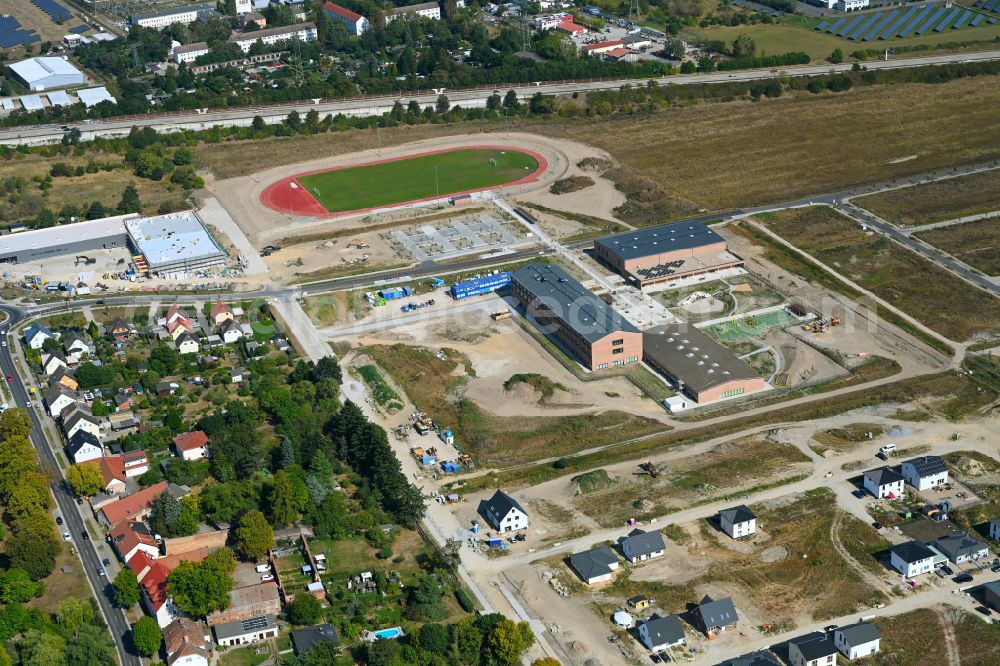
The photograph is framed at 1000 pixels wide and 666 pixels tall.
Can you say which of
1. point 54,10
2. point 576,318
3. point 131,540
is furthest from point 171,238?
point 54,10

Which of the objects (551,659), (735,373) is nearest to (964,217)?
(735,373)

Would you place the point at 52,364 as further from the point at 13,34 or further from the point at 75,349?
the point at 13,34

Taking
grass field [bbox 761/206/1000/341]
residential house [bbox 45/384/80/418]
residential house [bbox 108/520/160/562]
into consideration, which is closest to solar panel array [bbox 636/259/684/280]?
grass field [bbox 761/206/1000/341]

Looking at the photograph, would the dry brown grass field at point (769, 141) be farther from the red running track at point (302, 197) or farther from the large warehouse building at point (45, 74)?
the large warehouse building at point (45, 74)

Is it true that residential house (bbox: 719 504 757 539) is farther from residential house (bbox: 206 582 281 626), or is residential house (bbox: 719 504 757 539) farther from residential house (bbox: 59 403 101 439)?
residential house (bbox: 59 403 101 439)

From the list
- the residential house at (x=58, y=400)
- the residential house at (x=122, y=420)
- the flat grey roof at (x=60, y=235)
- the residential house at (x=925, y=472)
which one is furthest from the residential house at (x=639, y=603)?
the flat grey roof at (x=60, y=235)

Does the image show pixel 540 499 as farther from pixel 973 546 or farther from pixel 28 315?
pixel 28 315
